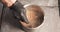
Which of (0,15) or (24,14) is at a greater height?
(0,15)

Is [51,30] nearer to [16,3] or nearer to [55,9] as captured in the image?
[55,9]

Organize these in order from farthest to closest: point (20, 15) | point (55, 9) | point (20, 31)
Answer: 1. point (55, 9)
2. point (20, 31)
3. point (20, 15)

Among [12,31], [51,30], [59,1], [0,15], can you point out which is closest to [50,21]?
[51,30]

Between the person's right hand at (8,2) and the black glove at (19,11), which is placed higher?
the person's right hand at (8,2)

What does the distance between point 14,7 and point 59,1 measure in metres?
0.44

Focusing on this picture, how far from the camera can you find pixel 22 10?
4.00 ft

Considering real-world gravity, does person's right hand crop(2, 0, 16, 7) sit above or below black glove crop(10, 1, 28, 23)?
above

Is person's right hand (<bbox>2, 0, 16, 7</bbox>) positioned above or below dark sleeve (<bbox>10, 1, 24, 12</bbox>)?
above

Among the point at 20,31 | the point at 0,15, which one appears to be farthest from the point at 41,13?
the point at 0,15

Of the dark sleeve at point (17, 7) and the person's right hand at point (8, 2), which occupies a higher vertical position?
Result: the person's right hand at point (8, 2)

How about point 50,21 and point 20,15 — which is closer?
point 20,15

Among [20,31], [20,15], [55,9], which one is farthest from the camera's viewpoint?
[55,9]

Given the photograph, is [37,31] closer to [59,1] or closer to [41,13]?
[41,13]

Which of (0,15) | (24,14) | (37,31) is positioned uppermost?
(0,15)
